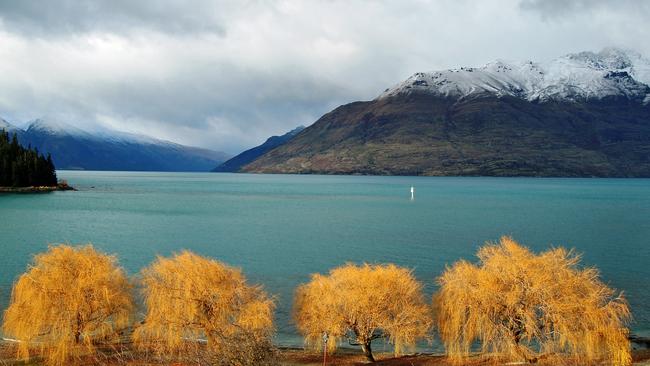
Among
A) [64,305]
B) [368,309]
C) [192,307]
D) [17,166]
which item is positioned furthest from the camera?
[17,166]

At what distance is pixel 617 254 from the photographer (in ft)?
255

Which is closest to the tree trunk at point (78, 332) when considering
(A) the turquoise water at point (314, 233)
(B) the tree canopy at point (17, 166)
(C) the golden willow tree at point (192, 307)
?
(C) the golden willow tree at point (192, 307)

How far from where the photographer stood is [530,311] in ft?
108

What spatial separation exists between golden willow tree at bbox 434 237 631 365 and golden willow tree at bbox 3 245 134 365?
2265 cm

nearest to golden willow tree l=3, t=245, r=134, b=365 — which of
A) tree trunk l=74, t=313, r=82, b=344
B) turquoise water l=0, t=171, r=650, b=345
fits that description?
tree trunk l=74, t=313, r=82, b=344

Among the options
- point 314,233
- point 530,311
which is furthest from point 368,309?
point 314,233

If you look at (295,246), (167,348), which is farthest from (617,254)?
(167,348)

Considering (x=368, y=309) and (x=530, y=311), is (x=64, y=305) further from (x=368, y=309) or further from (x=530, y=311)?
(x=530, y=311)

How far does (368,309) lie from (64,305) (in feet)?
62.5

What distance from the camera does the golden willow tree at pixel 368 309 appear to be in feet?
113

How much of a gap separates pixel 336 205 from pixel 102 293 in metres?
125

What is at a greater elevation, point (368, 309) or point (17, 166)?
point (17, 166)

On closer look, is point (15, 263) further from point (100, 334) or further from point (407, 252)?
point (407, 252)

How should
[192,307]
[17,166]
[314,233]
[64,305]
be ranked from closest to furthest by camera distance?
[64,305] < [192,307] < [314,233] < [17,166]
